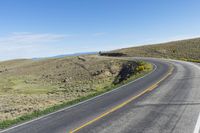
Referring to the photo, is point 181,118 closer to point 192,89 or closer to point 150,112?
point 150,112

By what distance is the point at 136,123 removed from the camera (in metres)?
9.13

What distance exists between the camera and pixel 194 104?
36.8ft

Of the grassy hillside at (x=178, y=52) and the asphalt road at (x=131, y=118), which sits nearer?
the asphalt road at (x=131, y=118)

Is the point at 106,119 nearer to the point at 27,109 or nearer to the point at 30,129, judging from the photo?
the point at 30,129

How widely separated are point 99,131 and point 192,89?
884 cm

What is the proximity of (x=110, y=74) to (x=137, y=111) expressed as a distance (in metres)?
31.8

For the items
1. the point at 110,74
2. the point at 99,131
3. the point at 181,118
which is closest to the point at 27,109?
the point at 99,131

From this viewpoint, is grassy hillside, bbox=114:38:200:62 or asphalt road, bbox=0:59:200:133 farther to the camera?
grassy hillside, bbox=114:38:200:62

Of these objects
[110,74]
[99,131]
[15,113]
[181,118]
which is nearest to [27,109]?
[15,113]

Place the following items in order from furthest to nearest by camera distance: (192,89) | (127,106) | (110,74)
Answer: (110,74), (192,89), (127,106)

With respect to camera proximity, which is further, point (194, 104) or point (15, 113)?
point (15, 113)

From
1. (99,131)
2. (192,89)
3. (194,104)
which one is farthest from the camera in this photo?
(192,89)

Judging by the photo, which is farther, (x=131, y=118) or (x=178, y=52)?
(x=178, y=52)

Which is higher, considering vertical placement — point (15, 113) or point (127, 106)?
point (127, 106)
